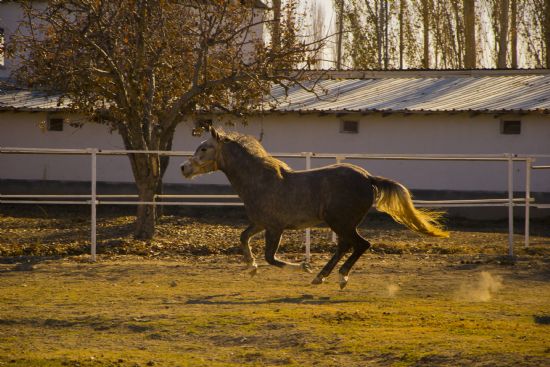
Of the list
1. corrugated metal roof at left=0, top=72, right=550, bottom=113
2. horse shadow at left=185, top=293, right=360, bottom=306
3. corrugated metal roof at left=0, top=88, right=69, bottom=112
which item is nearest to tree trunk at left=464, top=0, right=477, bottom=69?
corrugated metal roof at left=0, top=72, right=550, bottom=113

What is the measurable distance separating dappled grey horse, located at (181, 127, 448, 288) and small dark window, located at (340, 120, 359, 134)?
42.5 ft

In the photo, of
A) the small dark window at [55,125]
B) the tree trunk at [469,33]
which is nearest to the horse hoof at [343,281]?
the small dark window at [55,125]

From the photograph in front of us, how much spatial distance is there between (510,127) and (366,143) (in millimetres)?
3711

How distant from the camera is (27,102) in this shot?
81.7 feet

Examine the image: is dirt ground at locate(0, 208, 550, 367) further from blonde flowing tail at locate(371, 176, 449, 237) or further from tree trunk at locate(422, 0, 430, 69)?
tree trunk at locate(422, 0, 430, 69)

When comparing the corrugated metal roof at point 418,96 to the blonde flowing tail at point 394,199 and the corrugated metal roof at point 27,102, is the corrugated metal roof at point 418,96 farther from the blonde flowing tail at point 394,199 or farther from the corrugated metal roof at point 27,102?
the blonde flowing tail at point 394,199

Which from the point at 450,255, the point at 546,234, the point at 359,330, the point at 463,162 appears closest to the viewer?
the point at 359,330

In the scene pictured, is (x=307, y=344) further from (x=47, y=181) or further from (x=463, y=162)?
(x=47, y=181)

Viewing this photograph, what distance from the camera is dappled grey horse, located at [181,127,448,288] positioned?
10.7 meters

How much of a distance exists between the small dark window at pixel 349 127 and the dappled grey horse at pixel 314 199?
12964mm

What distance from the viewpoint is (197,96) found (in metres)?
17.0

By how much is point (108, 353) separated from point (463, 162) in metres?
17.2

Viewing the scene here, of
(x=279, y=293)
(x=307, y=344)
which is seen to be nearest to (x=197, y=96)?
(x=279, y=293)

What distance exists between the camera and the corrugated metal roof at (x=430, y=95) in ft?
75.6
